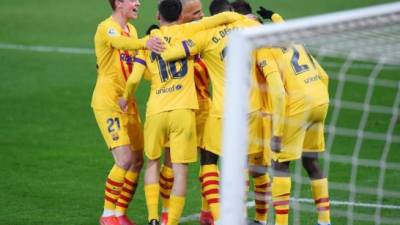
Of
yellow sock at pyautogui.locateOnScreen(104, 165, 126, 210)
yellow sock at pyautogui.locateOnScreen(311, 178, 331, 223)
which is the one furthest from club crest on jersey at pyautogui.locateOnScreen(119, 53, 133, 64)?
yellow sock at pyautogui.locateOnScreen(311, 178, 331, 223)

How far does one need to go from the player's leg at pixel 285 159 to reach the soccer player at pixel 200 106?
783 millimetres

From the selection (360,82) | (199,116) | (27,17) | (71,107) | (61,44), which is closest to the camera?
(199,116)

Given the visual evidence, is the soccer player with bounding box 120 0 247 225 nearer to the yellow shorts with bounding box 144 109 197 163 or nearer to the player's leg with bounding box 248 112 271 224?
the yellow shorts with bounding box 144 109 197 163

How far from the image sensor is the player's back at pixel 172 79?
9336 mm

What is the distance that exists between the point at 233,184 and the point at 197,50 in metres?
2.82

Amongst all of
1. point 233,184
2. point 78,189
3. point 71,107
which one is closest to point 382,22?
point 233,184

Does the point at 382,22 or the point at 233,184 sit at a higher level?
the point at 382,22

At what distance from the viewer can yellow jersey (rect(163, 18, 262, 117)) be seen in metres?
9.20

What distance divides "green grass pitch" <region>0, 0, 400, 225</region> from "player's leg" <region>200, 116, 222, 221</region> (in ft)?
3.52

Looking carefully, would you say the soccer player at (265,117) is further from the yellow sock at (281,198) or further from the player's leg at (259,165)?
the yellow sock at (281,198)

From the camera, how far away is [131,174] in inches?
396

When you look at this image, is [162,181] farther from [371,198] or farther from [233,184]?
[233,184]

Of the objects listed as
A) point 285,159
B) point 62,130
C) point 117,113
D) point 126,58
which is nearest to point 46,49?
point 62,130

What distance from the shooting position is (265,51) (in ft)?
30.1
